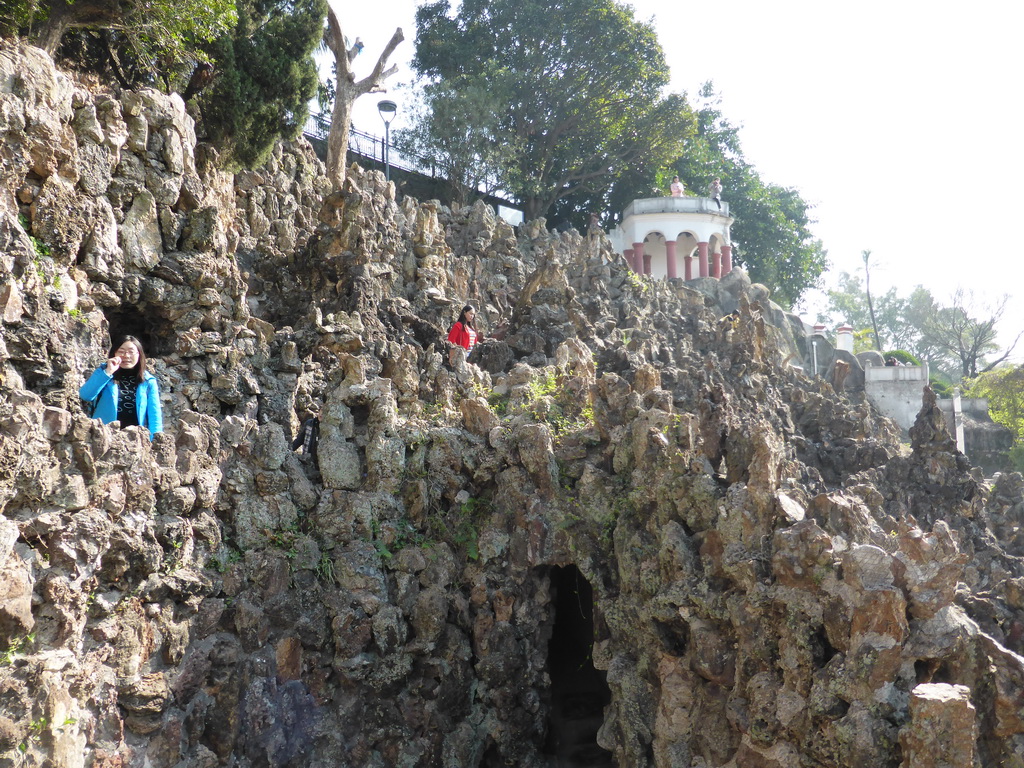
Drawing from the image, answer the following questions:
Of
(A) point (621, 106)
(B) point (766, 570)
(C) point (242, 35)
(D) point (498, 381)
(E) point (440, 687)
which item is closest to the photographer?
(B) point (766, 570)

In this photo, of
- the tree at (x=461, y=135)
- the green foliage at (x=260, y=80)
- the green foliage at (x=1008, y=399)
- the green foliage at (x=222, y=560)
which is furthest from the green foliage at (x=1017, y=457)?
the green foliage at (x=222, y=560)

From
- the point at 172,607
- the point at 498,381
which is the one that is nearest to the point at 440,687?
the point at 172,607

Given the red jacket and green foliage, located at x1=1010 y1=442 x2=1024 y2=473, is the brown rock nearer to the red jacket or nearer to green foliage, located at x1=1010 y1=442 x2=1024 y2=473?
the red jacket

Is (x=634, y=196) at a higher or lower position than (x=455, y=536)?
higher

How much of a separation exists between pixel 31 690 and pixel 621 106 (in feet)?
89.2

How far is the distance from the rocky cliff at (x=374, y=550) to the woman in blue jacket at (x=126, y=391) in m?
0.32

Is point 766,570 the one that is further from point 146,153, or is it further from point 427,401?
point 146,153

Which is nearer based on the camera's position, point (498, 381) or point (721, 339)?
point (498, 381)

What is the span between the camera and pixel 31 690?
6785 mm

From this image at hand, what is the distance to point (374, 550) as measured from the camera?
32.3 feet

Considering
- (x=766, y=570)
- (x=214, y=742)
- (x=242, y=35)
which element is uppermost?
(x=242, y=35)

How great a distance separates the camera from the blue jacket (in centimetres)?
805

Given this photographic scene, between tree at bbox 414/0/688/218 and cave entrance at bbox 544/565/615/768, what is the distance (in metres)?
19.4

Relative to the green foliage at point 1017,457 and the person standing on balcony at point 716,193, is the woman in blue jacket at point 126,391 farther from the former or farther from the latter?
the person standing on balcony at point 716,193
